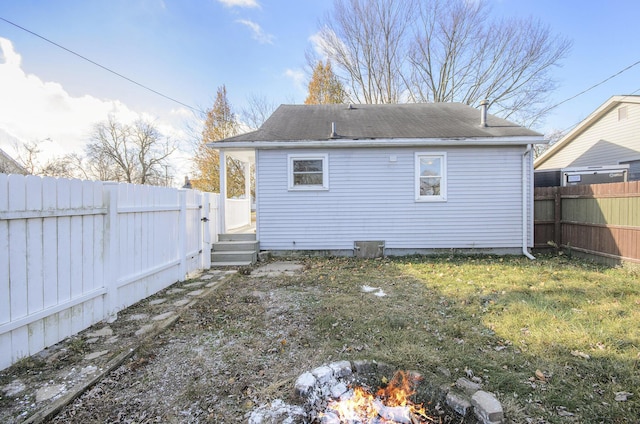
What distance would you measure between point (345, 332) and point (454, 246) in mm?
5788

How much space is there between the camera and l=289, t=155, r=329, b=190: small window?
7867 mm

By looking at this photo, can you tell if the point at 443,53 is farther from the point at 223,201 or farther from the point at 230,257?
the point at 230,257

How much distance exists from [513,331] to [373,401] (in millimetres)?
2108

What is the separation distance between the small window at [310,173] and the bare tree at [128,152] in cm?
2020

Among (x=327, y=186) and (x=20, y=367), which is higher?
(x=327, y=186)

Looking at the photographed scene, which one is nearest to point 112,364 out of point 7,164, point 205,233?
point 205,233

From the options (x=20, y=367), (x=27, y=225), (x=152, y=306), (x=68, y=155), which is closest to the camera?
(x=20, y=367)

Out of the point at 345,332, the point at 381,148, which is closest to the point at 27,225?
the point at 345,332

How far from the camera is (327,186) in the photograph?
7867 millimetres

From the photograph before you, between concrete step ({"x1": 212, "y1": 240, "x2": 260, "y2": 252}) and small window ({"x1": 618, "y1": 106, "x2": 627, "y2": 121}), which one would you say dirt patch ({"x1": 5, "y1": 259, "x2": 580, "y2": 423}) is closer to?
concrete step ({"x1": 212, "y1": 240, "x2": 260, "y2": 252})

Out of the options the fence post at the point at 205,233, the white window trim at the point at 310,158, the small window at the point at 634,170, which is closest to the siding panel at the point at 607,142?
the small window at the point at 634,170

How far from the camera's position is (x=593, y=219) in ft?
23.1

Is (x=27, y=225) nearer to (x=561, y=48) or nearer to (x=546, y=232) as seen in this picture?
(x=546, y=232)

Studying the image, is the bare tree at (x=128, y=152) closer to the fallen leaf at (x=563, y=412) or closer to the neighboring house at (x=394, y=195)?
the neighboring house at (x=394, y=195)
